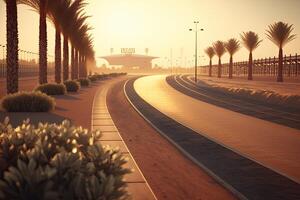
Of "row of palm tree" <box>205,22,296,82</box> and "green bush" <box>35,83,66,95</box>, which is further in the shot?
"row of palm tree" <box>205,22,296,82</box>

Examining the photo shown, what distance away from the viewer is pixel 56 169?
471 cm

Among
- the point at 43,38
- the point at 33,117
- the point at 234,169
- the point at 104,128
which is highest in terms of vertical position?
the point at 43,38

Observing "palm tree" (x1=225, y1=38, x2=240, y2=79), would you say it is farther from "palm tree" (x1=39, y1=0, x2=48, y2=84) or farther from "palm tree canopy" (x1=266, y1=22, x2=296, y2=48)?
"palm tree" (x1=39, y1=0, x2=48, y2=84)

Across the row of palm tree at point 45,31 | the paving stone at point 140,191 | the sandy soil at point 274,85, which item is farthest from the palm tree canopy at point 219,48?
the paving stone at point 140,191

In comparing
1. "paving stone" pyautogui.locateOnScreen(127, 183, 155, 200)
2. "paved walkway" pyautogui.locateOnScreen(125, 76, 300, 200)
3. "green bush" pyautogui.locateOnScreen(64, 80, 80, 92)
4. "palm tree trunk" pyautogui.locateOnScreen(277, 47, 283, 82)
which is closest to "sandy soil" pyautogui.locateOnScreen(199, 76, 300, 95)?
"palm tree trunk" pyautogui.locateOnScreen(277, 47, 283, 82)

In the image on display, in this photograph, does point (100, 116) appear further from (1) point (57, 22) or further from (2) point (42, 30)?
(1) point (57, 22)

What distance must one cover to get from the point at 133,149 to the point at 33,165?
10310mm

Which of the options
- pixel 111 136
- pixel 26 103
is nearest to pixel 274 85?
pixel 26 103

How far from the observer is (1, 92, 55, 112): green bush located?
2283cm

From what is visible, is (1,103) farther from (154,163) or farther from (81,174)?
(81,174)

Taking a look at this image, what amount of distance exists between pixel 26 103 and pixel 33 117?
6.84ft

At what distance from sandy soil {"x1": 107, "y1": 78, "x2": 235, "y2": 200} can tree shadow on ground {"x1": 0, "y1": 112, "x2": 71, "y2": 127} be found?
3.65 m

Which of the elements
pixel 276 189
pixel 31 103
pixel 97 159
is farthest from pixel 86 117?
pixel 97 159

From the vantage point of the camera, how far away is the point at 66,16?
142 feet
